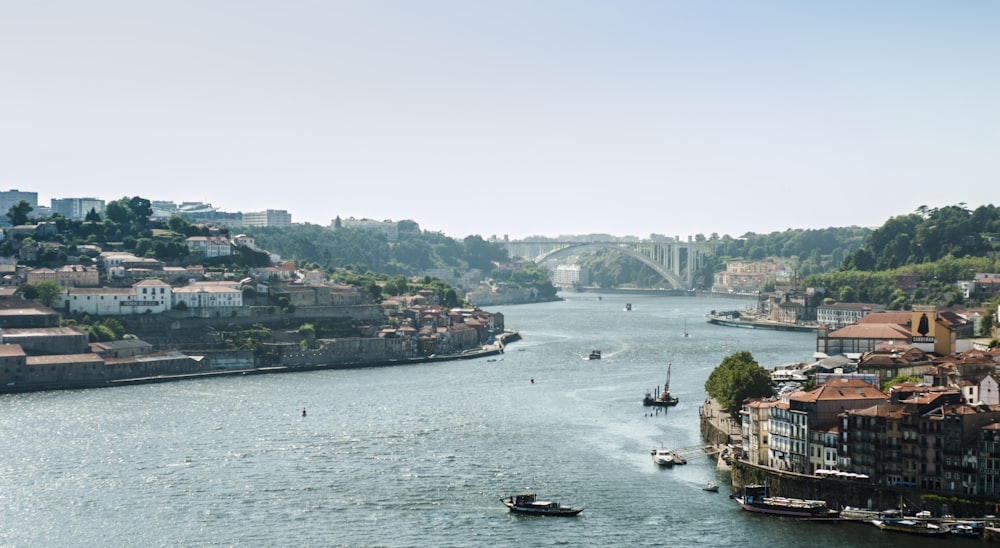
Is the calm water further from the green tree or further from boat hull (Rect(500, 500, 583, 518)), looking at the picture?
the green tree

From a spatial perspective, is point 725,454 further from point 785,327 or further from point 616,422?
point 785,327

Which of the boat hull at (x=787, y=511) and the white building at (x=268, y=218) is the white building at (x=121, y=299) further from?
the white building at (x=268, y=218)

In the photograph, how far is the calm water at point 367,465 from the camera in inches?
942

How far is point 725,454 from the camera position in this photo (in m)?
30.0

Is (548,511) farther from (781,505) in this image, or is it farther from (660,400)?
(660,400)

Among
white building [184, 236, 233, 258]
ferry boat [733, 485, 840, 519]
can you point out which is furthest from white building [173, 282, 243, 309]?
ferry boat [733, 485, 840, 519]

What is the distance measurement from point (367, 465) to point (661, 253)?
431 ft

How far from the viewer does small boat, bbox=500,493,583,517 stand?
994 inches

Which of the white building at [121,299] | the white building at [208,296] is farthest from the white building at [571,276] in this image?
the white building at [121,299]

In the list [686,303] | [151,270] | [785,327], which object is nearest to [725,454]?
[151,270]

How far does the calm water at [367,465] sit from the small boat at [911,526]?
0.27 m

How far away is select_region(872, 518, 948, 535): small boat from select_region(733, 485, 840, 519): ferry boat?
120 centimetres

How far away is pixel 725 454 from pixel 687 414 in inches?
324

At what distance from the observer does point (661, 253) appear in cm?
15912
